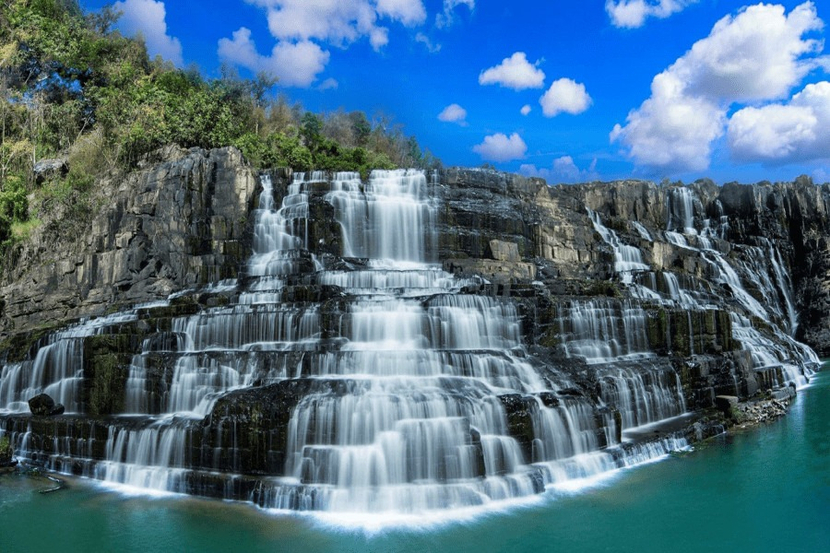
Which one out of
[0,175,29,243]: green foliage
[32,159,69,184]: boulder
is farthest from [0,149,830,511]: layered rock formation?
[32,159,69,184]: boulder

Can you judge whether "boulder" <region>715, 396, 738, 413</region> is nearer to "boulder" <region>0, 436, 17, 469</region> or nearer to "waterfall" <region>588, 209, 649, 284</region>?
"waterfall" <region>588, 209, 649, 284</region>

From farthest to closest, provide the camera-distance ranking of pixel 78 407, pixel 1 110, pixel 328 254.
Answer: pixel 1 110 → pixel 328 254 → pixel 78 407

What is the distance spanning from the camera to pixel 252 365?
1291 centimetres

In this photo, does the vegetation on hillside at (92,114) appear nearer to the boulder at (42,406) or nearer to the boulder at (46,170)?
the boulder at (46,170)

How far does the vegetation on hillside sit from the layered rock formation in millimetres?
2513

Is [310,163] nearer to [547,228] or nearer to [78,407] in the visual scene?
[547,228]

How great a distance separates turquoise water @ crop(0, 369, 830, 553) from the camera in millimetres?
8609

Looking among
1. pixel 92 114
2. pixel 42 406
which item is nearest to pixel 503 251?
pixel 42 406

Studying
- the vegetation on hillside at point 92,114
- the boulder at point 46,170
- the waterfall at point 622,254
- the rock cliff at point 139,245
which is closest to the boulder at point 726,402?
the waterfall at point 622,254

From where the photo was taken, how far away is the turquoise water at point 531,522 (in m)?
8.61

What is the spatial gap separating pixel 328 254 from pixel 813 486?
18.1m

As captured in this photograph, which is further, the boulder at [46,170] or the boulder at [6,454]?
the boulder at [46,170]

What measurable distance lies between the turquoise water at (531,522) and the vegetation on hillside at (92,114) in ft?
62.9

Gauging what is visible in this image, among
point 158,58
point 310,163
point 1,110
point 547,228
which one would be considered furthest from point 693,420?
point 158,58
